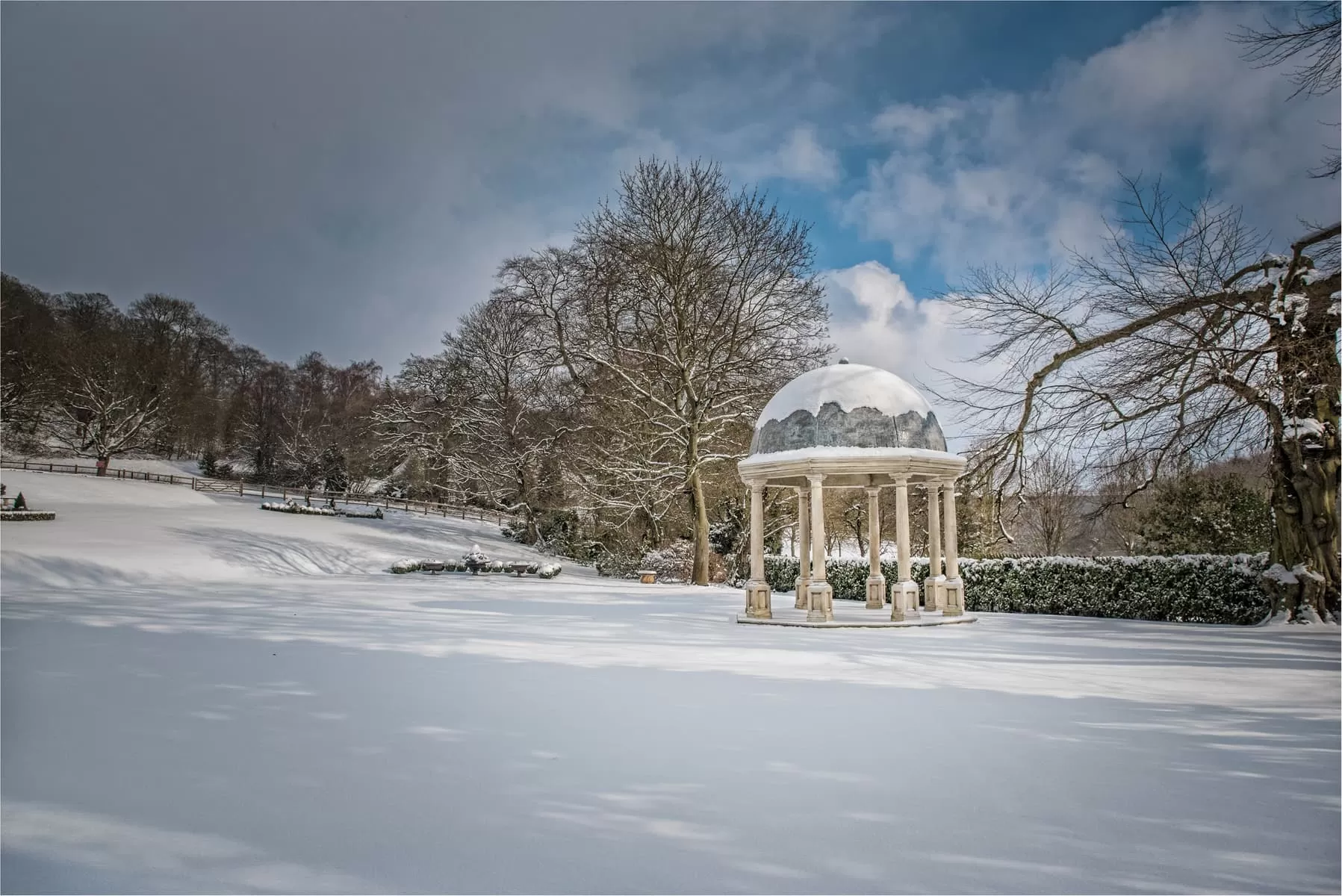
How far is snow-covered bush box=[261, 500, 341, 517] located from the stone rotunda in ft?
100

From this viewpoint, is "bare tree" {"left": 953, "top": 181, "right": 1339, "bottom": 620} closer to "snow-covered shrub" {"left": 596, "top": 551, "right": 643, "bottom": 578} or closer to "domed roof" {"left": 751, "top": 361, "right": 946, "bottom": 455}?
"domed roof" {"left": 751, "top": 361, "right": 946, "bottom": 455}

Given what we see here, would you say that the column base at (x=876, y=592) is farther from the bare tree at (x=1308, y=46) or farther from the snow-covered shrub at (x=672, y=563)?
the bare tree at (x=1308, y=46)

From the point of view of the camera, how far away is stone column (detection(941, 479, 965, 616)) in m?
14.6

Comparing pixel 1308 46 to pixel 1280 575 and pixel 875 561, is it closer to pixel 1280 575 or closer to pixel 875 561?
pixel 1280 575

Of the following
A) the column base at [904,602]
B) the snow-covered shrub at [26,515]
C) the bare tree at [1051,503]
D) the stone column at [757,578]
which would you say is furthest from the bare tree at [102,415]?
the bare tree at [1051,503]

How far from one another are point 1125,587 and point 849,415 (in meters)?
6.38

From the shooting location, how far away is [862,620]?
547 inches

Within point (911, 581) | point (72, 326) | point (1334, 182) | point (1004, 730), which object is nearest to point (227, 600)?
Result: point (911, 581)

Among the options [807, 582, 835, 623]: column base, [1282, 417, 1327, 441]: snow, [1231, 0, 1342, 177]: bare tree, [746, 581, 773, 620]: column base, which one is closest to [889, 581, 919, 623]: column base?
[807, 582, 835, 623]: column base

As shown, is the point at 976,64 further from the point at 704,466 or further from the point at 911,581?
the point at 704,466

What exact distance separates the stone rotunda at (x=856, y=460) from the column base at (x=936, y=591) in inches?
0.7

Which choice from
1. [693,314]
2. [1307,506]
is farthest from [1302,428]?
[693,314]

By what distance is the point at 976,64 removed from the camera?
1246 cm

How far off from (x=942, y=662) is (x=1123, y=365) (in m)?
6.62
